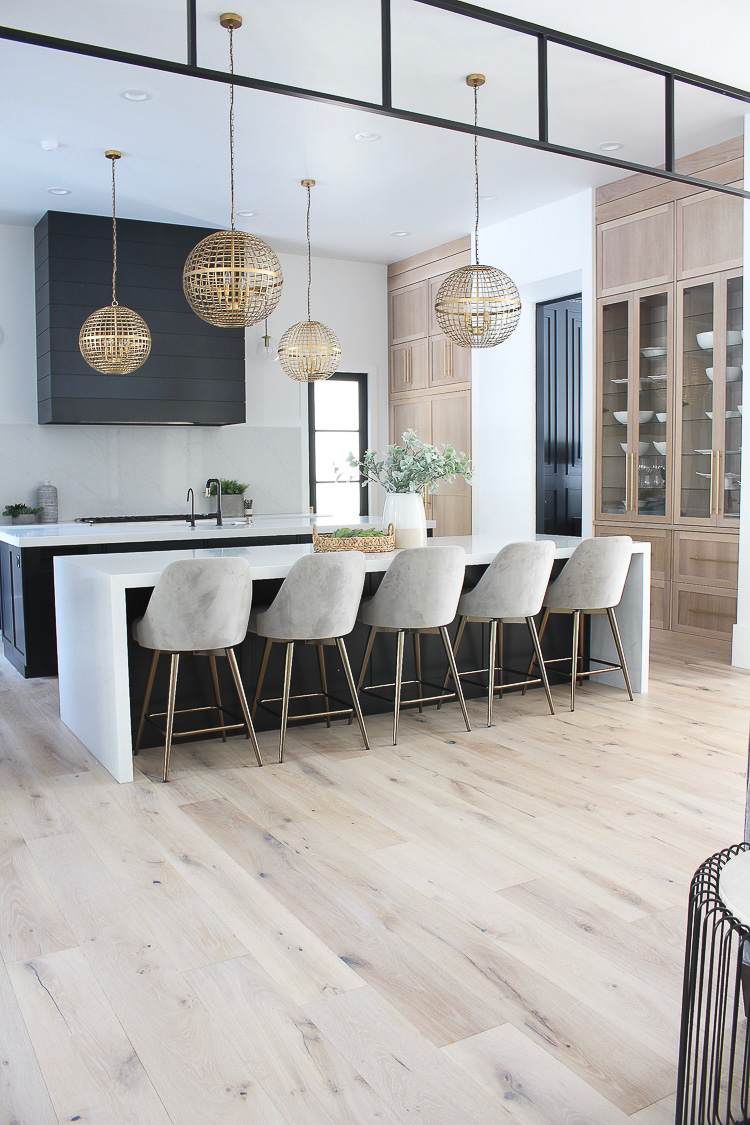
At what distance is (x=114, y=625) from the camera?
11.2 ft

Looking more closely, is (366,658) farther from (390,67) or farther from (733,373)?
(733,373)

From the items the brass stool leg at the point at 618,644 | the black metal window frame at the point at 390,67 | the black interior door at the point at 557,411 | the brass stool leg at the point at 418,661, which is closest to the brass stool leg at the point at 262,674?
the brass stool leg at the point at 418,661

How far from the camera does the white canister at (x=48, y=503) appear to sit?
7.04 m

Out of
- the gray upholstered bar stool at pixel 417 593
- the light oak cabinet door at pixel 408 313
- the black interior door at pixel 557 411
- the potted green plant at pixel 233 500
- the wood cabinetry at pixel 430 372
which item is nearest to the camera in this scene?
the gray upholstered bar stool at pixel 417 593

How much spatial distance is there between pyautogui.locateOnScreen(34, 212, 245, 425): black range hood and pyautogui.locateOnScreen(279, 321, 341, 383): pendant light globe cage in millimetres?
1315

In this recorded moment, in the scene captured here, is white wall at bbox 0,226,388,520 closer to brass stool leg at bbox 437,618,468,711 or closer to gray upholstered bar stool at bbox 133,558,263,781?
brass stool leg at bbox 437,618,468,711

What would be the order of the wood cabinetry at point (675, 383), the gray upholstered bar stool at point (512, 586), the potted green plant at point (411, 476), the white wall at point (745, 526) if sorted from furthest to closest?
the wood cabinetry at point (675, 383) → the white wall at point (745, 526) → the potted green plant at point (411, 476) → the gray upholstered bar stool at point (512, 586)

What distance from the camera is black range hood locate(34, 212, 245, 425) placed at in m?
6.58

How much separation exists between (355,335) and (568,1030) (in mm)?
7358

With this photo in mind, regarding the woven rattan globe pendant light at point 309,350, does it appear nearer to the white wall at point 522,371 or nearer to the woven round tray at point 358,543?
the white wall at point 522,371

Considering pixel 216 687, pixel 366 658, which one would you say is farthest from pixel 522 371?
pixel 216 687

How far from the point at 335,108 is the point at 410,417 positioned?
3804mm

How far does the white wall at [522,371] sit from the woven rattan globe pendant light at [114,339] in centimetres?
298

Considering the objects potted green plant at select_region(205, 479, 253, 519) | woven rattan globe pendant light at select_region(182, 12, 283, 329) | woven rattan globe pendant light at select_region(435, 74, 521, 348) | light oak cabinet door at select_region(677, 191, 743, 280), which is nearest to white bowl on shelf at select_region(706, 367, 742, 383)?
light oak cabinet door at select_region(677, 191, 743, 280)
